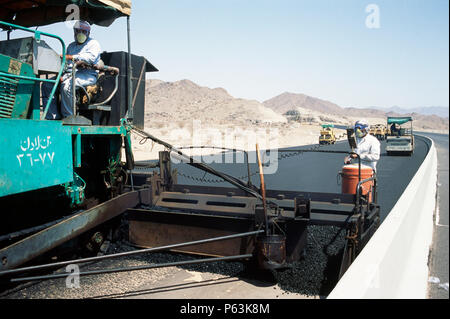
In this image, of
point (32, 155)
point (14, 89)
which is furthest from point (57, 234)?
point (14, 89)

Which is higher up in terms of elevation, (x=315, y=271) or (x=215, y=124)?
(x=215, y=124)

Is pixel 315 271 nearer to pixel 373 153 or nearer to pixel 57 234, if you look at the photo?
pixel 57 234

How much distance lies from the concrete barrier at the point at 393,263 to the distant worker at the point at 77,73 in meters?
3.81

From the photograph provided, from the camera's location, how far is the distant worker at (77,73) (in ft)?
16.1

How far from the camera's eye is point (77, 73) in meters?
5.06

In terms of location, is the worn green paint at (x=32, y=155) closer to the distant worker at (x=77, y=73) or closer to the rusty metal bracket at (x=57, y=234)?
the rusty metal bracket at (x=57, y=234)

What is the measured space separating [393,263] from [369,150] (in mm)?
3965

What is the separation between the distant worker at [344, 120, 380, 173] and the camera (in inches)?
264

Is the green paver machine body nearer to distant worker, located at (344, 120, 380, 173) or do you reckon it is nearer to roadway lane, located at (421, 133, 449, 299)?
distant worker, located at (344, 120, 380, 173)

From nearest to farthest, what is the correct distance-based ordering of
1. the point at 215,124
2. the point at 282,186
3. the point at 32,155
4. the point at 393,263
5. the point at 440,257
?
1. the point at 393,263
2. the point at 32,155
3. the point at 440,257
4. the point at 282,186
5. the point at 215,124

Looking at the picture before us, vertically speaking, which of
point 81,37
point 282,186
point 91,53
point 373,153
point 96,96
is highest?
point 81,37

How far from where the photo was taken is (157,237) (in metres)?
4.95

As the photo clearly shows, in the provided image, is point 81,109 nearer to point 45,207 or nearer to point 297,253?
point 45,207

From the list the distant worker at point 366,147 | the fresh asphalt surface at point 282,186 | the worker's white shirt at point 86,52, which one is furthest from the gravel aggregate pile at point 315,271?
the worker's white shirt at point 86,52
